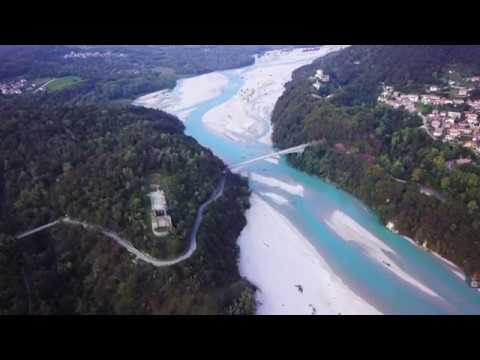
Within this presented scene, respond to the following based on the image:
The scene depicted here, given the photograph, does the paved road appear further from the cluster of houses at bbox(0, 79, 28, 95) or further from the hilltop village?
the cluster of houses at bbox(0, 79, 28, 95)

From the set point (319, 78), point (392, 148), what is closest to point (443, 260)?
point (392, 148)

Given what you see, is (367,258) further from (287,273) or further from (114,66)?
(114,66)

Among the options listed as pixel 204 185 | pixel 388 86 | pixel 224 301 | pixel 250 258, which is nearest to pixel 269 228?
pixel 250 258

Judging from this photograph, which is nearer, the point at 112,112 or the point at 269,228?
the point at 269,228

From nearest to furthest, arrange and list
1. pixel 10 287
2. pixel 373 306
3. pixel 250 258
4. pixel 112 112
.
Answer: pixel 10 287
pixel 373 306
pixel 250 258
pixel 112 112

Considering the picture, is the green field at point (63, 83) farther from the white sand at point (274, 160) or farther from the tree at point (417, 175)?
the tree at point (417, 175)

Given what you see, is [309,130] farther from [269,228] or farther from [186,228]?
[186,228]
